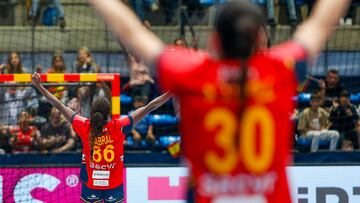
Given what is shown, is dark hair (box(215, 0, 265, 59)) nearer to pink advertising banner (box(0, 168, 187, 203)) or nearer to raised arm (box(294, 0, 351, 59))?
raised arm (box(294, 0, 351, 59))

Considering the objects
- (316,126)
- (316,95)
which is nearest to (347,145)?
(316,126)

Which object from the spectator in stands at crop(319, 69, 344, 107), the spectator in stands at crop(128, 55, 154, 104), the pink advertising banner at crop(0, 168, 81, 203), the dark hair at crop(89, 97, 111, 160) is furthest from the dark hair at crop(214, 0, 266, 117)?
the spectator in stands at crop(128, 55, 154, 104)

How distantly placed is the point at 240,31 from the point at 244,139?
39 cm

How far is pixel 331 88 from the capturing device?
13.7 m

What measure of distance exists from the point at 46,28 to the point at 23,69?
171cm

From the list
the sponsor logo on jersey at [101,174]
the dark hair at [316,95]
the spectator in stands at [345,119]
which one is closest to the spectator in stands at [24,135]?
the sponsor logo on jersey at [101,174]

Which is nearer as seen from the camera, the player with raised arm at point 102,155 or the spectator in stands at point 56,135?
the player with raised arm at point 102,155

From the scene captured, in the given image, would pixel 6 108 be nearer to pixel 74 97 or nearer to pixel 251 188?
pixel 74 97

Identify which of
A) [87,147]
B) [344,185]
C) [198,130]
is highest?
[198,130]

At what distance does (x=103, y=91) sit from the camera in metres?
12.3

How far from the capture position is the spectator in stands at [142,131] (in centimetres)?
1339

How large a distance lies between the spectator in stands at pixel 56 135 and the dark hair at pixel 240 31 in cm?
953

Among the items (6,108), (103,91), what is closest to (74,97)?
(103,91)

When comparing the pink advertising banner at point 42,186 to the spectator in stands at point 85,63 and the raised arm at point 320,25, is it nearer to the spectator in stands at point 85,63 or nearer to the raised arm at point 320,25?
the spectator in stands at point 85,63
